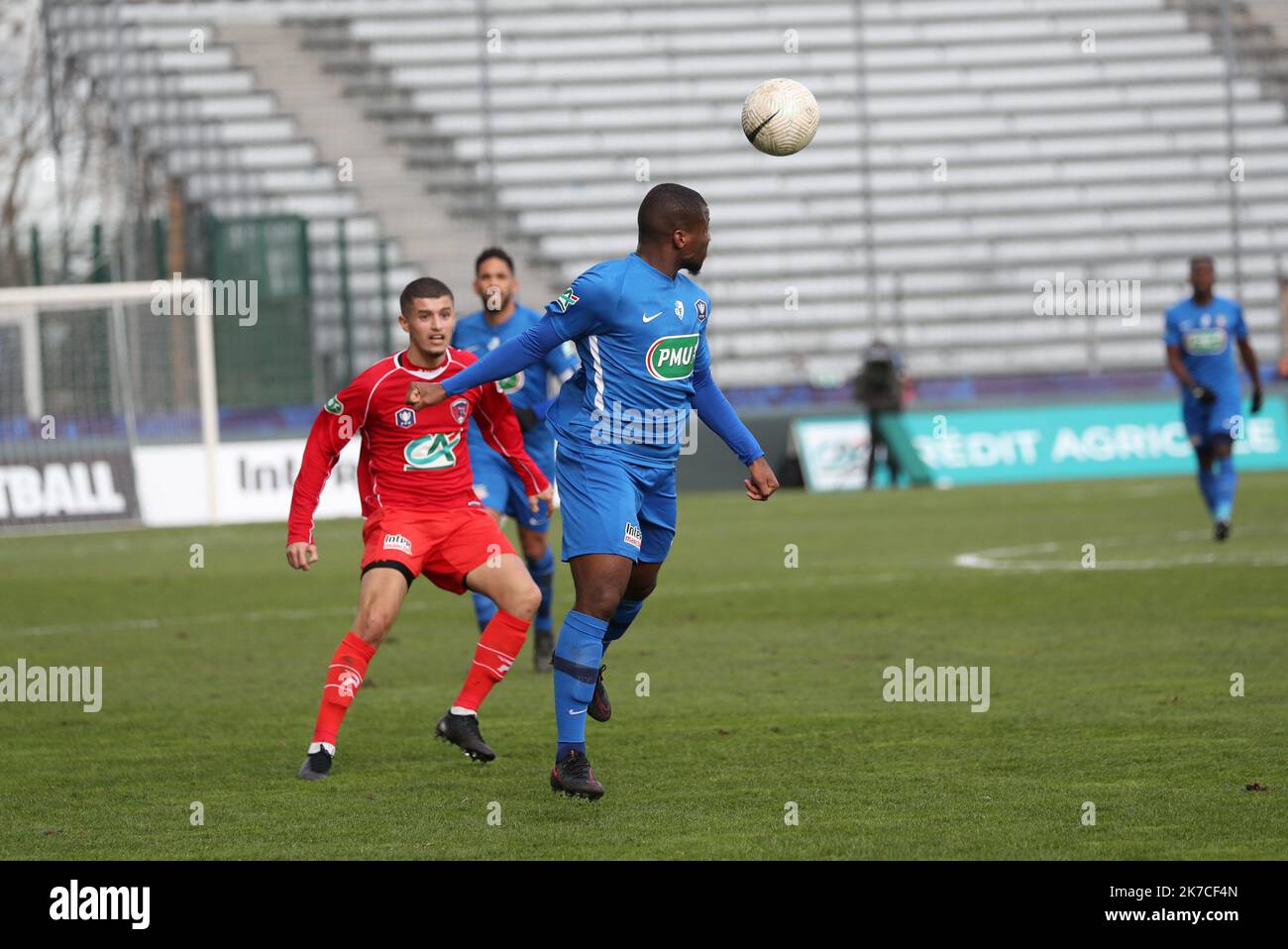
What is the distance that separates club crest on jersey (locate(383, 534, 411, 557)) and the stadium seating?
72.9ft

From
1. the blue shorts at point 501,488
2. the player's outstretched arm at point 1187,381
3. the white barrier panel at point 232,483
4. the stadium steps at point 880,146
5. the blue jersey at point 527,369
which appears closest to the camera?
the blue shorts at point 501,488

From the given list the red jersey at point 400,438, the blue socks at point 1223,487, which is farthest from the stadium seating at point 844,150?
the red jersey at point 400,438

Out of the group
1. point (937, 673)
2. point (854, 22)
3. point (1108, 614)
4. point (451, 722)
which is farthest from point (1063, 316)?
point (451, 722)

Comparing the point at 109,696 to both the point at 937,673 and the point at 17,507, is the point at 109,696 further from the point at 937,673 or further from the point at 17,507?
the point at 17,507

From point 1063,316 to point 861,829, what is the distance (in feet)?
83.5

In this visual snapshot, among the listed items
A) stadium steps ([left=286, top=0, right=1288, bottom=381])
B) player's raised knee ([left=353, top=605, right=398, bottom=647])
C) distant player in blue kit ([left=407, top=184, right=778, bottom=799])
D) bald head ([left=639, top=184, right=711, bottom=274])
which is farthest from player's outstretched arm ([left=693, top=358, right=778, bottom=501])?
stadium steps ([left=286, top=0, right=1288, bottom=381])

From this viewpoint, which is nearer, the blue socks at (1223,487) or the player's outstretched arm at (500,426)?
the player's outstretched arm at (500,426)

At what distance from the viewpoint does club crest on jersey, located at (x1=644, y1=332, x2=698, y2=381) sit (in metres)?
6.53

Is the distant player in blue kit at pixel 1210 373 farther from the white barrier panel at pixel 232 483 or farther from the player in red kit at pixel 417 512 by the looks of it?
the white barrier panel at pixel 232 483

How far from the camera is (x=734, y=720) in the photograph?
8.01 m

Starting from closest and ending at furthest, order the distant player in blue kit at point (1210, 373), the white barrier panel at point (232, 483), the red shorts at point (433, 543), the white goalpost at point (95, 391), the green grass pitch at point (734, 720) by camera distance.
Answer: the green grass pitch at point (734, 720) → the red shorts at point (433, 543) → the distant player in blue kit at point (1210, 373) → the white goalpost at point (95, 391) → the white barrier panel at point (232, 483)

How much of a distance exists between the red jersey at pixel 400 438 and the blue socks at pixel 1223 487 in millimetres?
9309

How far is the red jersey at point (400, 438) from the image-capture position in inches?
281

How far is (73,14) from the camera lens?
98.8ft
